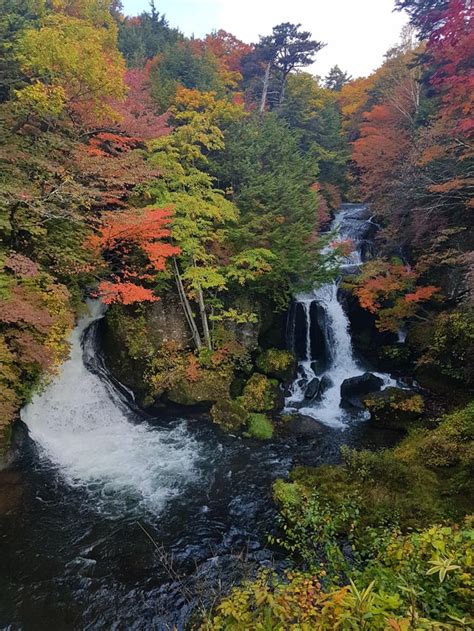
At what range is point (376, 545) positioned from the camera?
5078 mm

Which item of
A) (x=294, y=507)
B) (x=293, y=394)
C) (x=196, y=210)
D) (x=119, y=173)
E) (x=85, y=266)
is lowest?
(x=293, y=394)

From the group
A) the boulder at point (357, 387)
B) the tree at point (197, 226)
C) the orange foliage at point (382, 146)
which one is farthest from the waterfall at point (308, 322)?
the orange foliage at point (382, 146)

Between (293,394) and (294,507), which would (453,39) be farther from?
(294,507)

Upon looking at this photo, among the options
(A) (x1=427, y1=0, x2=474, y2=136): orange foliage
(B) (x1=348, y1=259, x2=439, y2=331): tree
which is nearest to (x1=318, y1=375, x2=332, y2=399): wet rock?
(B) (x1=348, y1=259, x2=439, y2=331): tree

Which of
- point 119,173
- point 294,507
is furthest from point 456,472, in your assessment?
point 119,173

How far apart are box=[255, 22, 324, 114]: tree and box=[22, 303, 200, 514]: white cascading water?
2469cm

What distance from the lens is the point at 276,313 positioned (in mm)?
17703

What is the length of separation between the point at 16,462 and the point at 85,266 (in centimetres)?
633

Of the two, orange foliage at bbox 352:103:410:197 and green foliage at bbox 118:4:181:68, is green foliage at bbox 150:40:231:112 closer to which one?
green foliage at bbox 118:4:181:68

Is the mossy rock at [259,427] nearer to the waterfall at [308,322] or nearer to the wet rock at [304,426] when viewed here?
the wet rock at [304,426]

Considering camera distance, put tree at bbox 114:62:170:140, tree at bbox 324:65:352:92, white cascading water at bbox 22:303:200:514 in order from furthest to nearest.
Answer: tree at bbox 324:65:352:92, tree at bbox 114:62:170:140, white cascading water at bbox 22:303:200:514

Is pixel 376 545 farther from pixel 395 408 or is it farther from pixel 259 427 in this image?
pixel 395 408

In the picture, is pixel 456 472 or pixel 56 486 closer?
pixel 456 472

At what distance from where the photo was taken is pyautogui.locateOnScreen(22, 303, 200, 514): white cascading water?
10.1 metres
